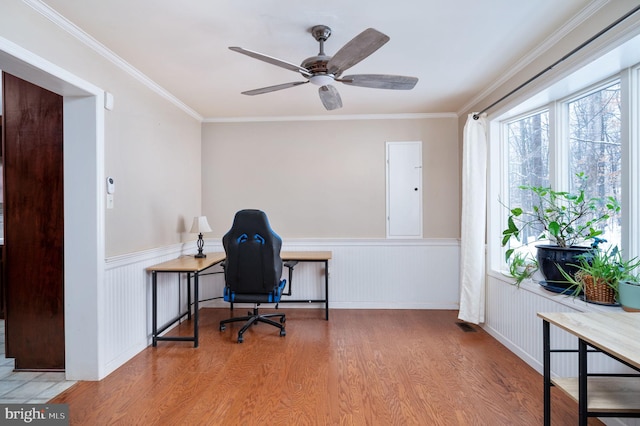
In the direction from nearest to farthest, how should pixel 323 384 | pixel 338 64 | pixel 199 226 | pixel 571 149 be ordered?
1. pixel 338 64
2. pixel 323 384
3. pixel 571 149
4. pixel 199 226

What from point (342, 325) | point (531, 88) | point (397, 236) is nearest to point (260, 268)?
point (342, 325)

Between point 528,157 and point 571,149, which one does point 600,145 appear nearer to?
point 571,149

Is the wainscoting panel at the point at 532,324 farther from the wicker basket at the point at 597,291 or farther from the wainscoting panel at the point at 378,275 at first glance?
the wainscoting panel at the point at 378,275

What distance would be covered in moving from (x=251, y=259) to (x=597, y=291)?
8.13ft

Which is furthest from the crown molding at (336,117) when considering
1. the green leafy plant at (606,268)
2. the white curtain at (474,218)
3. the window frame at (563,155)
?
the green leafy plant at (606,268)

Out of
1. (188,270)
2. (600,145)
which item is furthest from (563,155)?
(188,270)

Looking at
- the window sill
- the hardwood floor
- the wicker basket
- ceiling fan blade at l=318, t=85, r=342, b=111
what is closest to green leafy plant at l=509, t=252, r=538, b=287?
the window sill

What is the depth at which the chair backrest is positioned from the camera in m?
2.87

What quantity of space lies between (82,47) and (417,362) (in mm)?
3423

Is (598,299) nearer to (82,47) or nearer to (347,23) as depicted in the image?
(347,23)

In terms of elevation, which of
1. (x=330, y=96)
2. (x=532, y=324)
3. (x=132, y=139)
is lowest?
(x=532, y=324)

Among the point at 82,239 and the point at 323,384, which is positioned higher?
the point at 82,239

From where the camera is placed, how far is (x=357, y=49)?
1.75 metres

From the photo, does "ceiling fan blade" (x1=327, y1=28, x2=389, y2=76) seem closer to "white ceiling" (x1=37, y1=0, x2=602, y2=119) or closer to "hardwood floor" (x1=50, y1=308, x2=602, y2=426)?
"white ceiling" (x1=37, y1=0, x2=602, y2=119)
